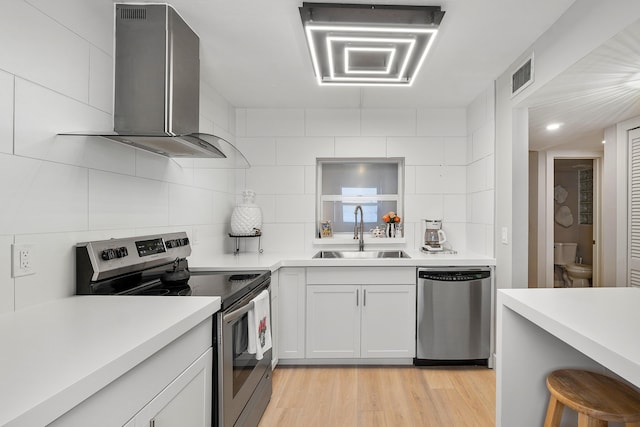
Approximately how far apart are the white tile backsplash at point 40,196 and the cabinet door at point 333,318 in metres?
1.73

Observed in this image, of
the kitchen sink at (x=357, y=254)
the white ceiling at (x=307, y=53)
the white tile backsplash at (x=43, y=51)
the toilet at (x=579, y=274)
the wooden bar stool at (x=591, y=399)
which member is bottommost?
the toilet at (x=579, y=274)

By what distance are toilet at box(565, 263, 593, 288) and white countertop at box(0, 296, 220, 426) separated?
5.77m

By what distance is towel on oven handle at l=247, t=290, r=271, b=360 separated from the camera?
1.73 metres

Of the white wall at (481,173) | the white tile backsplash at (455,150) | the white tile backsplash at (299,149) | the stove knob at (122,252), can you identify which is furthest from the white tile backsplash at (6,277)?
the white tile backsplash at (455,150)

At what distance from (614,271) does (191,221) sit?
13.0 feet

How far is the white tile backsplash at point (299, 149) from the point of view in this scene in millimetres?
3367

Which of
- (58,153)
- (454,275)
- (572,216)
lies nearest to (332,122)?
(454,275)

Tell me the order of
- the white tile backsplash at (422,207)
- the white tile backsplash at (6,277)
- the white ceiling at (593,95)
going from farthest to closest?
the white tile backsplash at (422,207)
the white ceiling at (593,95)
the white tile backsplash at (6,277)

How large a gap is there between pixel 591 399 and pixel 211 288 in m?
1.62

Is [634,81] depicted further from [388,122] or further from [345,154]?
[345,154]

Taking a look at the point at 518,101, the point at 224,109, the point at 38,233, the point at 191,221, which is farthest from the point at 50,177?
the point at 518,101

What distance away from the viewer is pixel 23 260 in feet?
3.93

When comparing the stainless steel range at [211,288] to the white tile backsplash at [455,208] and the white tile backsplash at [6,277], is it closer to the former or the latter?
the white tile backsplash at [6,277]

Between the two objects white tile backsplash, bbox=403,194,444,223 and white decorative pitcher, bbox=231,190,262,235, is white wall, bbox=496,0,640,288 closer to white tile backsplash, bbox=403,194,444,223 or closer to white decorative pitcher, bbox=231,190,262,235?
white tile backsplash, bbox=403,194,444,223
